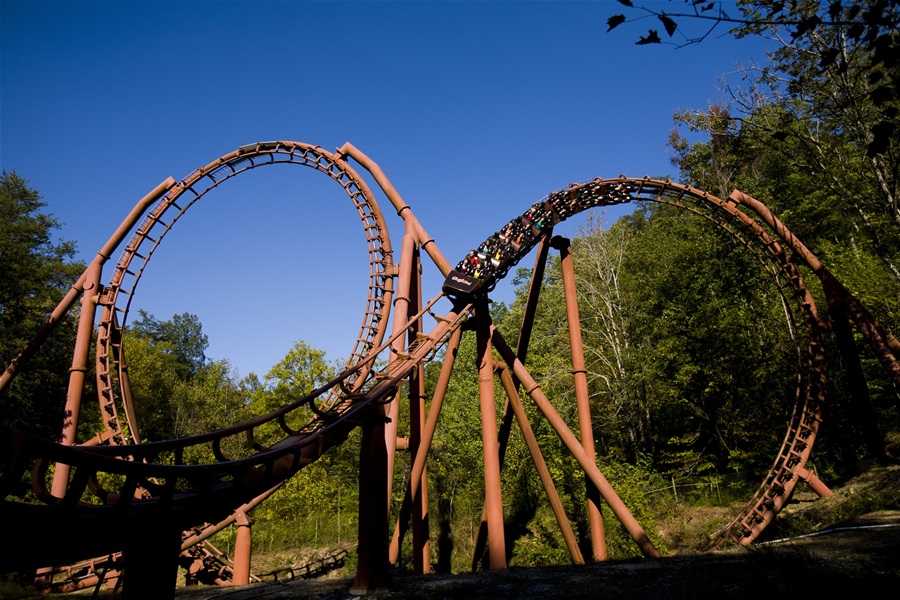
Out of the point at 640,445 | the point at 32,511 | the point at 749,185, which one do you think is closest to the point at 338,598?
the point at 32,511

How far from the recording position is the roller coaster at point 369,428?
13.9 feet

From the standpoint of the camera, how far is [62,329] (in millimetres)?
22688

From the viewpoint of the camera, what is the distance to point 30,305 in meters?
20.2

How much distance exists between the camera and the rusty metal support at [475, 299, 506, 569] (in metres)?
7.62

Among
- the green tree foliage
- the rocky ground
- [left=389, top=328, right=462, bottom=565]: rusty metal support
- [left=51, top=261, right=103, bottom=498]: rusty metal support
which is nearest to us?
the rocky ground

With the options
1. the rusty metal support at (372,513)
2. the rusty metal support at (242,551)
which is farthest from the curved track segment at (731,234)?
the rusty metal support at (242,551)

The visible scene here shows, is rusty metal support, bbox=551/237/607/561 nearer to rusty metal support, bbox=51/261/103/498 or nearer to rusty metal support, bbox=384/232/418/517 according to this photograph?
rusty metal support, bbox=384/232/418/517

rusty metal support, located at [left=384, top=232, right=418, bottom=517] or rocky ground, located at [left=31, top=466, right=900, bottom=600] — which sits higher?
rusty metal support, located at [left=384, top=232, right=418, bottom=517]

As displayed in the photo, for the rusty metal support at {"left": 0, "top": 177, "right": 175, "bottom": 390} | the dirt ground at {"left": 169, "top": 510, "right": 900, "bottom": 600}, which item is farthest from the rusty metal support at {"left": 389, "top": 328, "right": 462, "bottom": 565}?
the rusty metal support at {"left": 0, "top": 177, "right": 175, "bottom": 390}

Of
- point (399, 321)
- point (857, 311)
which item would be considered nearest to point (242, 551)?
point (399, 321)

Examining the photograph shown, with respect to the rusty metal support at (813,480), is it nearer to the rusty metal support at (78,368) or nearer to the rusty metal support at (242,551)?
the rusty metal support at (242,551)

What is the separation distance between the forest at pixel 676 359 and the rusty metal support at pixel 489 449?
496cm

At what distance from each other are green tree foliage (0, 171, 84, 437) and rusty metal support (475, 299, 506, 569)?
1535 centimetres

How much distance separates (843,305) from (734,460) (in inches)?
300
